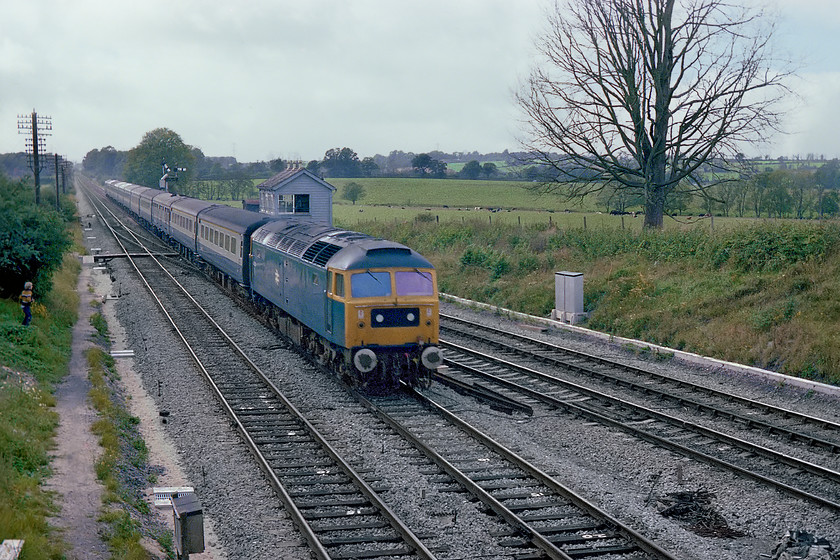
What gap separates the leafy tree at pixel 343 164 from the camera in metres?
104

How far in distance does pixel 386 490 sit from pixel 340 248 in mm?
7061

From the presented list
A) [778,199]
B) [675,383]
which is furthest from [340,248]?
[778,199]

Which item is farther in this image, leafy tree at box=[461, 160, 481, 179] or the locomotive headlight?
leafy tree at box=[461, 160, 481, 179]

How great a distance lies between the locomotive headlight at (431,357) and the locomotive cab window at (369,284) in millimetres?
1341

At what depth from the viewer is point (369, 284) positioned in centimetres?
1587

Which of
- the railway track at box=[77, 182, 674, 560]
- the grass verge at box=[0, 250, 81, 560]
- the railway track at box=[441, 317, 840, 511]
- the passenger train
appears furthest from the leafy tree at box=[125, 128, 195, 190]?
the railway track at box=[77, 182, 674, 560]

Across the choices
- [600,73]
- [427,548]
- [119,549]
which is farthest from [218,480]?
[600,73]

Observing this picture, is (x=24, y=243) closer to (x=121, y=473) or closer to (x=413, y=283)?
(x=413, y=283)

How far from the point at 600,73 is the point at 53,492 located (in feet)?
85.2

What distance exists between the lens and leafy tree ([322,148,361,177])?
4099 inches

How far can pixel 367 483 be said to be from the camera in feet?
37.4

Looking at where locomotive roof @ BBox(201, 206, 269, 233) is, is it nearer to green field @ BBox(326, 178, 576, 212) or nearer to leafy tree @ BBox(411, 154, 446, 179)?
green field @ BBox(326, 178, 576, 212)

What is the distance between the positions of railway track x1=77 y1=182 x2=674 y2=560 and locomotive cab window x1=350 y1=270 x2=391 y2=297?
2.10 meters

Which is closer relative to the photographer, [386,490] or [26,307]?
[386,490]
